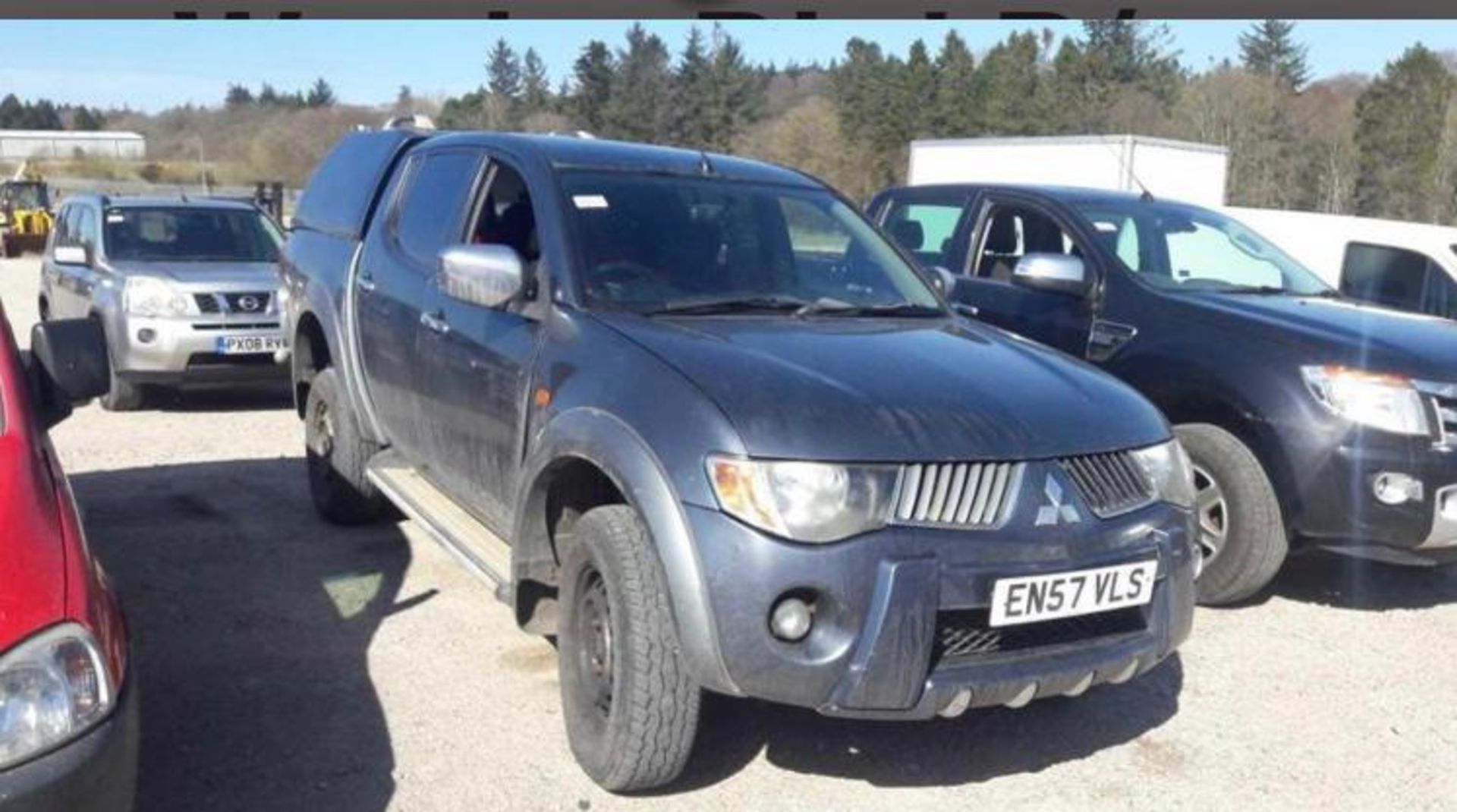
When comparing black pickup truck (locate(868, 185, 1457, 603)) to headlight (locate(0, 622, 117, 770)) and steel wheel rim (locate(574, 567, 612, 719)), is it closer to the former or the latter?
steel wheel rim (locate(574, 567, 612, 719))

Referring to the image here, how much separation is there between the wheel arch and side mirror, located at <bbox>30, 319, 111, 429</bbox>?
1.19 meters

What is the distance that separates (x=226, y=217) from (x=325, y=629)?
22.9 feet

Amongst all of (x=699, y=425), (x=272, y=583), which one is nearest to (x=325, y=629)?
(x=272, y=583)

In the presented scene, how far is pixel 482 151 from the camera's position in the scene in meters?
4.89

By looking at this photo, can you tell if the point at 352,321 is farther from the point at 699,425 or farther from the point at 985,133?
the point at 985,133

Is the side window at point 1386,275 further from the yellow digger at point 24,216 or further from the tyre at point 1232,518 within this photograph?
the yellow digger at point 24,216

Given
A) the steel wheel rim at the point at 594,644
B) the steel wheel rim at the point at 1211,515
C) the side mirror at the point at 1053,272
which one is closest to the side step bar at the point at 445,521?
the steel wheel rim at the point at 594,644

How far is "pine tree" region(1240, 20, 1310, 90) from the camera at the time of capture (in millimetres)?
67188

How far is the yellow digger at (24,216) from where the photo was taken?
29328 millimetres

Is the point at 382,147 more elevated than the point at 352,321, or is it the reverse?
the point at 382,147

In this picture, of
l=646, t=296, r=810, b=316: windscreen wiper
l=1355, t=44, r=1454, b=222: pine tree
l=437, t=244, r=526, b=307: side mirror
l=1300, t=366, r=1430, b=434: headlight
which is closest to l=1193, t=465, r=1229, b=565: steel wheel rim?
l=1300, t=366, r=1430, b=434: headlight

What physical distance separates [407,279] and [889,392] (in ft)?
7.82

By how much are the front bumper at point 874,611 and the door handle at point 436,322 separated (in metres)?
1.78

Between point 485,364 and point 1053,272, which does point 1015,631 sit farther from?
point 1053,272
